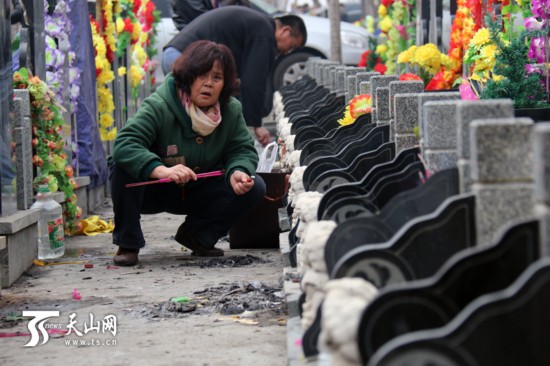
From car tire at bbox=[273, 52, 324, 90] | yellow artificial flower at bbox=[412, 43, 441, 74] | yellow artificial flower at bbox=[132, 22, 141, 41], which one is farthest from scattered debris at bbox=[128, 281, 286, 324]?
car tire at bbox=[273, 52, 324, 90]

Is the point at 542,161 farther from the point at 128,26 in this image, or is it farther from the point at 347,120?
the point at 128,26

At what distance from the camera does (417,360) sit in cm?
298

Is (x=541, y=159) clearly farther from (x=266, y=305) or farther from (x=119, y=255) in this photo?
(x=119, y=255)

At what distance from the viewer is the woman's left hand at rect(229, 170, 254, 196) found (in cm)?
787

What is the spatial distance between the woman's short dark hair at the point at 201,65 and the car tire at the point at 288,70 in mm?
13374

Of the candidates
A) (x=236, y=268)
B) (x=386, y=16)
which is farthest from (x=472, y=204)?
(x=386, y=16)

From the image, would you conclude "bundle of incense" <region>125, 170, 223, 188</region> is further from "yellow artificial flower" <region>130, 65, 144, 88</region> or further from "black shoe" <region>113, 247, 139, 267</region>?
"yellow artificial flower" <region>130, 65, 144, 88</region>

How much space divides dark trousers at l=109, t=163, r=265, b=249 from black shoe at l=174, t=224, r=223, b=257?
0.13 feet

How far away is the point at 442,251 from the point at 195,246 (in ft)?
14.7

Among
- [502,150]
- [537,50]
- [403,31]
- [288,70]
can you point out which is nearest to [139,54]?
[403,31]

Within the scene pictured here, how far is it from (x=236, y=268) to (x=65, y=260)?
127 centimetres

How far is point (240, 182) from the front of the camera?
7.88 meters

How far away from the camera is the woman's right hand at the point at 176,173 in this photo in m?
7.58

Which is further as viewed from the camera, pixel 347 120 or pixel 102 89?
pixel 102 89
